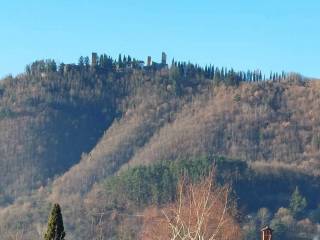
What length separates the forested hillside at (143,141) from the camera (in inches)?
4043

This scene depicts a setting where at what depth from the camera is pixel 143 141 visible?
144m

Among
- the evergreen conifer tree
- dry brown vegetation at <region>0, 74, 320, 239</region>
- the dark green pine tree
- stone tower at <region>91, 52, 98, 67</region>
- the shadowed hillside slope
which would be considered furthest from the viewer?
stone tower at <region>91, 52, 98, 67</region>

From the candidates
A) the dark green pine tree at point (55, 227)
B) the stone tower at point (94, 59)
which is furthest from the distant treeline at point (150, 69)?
the dark green pine tree at point (55, 227)

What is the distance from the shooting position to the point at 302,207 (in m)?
103

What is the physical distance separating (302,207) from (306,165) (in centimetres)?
2527

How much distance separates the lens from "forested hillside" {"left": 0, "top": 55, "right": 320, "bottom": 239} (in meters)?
103

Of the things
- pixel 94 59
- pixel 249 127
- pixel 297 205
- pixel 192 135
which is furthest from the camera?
pixel 94 59

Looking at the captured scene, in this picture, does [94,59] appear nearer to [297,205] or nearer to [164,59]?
[164,59]

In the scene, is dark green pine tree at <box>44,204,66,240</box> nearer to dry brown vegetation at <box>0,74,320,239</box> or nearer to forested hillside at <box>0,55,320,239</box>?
forested hillside at <box>0,55,320,239</box>

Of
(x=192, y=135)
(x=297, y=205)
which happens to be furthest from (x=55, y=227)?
(x=192, y=135)

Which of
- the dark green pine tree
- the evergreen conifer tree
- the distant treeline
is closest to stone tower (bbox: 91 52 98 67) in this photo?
the distant treeline

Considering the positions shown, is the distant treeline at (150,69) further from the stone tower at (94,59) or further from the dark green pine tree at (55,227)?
the dark green pine tree at (55,227)

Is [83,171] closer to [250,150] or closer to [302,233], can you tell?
[250,150]

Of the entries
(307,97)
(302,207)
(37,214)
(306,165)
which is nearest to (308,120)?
(307,97)
